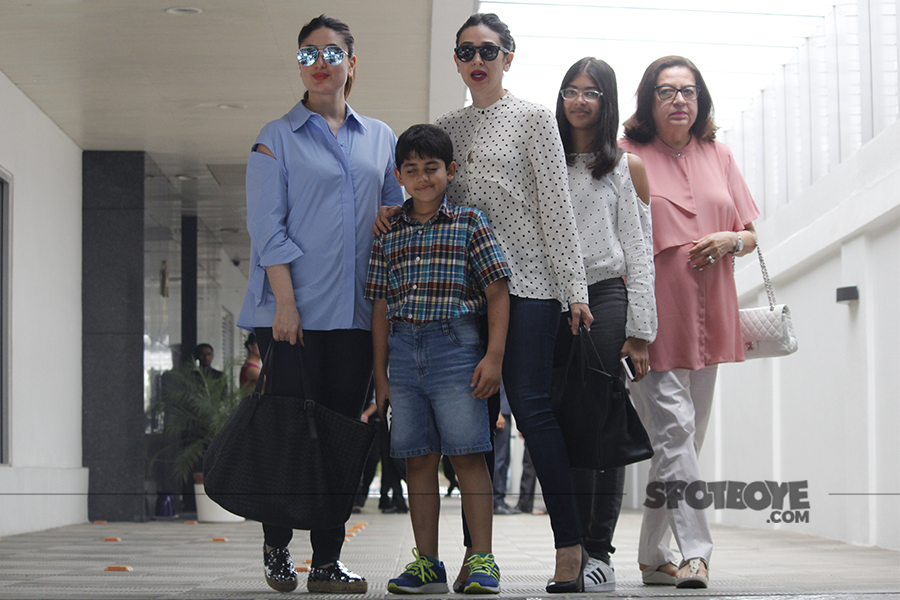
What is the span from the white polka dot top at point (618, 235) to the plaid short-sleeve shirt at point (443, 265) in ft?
1.51

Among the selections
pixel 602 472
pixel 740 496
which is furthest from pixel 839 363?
pixel 602 472

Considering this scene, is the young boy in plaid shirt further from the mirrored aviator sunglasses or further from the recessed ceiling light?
the recessed ceiling light

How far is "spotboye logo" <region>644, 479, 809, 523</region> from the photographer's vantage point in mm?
3706

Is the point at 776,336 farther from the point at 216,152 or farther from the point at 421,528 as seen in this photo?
the point at 216,152

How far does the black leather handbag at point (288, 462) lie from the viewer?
10.6ft

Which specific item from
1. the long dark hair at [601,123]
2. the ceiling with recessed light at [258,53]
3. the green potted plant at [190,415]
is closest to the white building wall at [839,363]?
the ceiling with recessed light at [258,53]

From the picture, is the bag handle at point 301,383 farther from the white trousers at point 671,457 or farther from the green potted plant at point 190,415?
the green potted plant at point 190,415

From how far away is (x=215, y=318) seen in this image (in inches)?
614

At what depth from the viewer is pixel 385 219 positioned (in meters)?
3.40

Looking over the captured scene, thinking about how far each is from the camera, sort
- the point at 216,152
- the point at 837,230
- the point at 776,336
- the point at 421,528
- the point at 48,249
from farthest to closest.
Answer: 1. the point at 216,152
2. the point at 48,249
3. the point at 837,230
4. the point at 776,336
5. the point at 421,528

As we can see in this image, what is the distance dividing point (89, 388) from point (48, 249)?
155cm

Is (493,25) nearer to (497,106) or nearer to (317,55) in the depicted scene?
(497,106)

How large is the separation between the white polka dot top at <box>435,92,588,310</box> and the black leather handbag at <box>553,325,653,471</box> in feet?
0.65

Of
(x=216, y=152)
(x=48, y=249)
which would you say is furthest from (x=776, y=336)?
(x=216, y=152)
